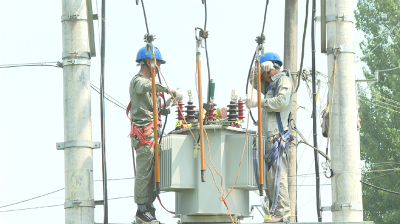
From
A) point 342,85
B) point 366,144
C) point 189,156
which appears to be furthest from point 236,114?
point 366,144

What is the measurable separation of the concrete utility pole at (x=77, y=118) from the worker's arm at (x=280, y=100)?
205cm

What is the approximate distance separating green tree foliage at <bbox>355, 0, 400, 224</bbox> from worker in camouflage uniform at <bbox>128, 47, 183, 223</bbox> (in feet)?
69.4

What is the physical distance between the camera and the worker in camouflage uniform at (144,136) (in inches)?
315

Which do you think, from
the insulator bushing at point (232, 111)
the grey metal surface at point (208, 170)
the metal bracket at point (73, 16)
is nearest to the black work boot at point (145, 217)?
the grey metal surface at point (208, 170)

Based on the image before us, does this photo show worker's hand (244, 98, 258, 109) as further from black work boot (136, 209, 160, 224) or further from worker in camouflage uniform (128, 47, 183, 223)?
black work boot (136, 209, 160, 224)

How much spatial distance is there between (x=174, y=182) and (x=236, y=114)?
109 centimetres

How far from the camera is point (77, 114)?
8.01 m

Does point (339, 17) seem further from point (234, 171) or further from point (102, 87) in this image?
point (102, 87)

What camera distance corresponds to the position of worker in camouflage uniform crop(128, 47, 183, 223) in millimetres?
7996

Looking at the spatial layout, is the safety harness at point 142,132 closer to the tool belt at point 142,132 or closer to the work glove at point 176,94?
the tool belt at point 142,132

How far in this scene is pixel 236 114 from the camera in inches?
320

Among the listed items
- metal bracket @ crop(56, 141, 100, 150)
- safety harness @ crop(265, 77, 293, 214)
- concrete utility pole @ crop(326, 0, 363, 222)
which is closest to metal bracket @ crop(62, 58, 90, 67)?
metal bracket @ crop(56, 141, 100, 150)

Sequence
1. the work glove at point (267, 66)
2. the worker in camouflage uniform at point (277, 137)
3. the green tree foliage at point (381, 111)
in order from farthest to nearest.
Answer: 1. the green tree foliage at point (381, 111)
2. the work glove at point (267, 66)
3. the worker in camouflage uniform at point (277, 137)

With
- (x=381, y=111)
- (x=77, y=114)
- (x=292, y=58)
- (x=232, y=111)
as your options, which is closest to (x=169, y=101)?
(x=232, y=111)
